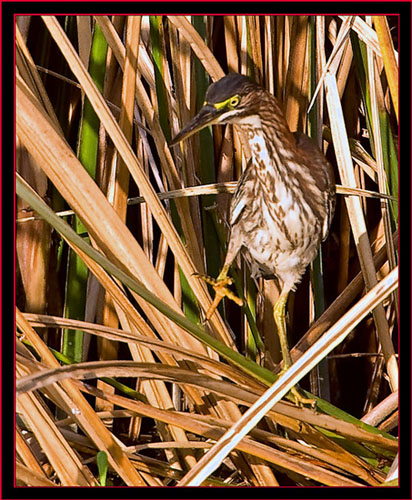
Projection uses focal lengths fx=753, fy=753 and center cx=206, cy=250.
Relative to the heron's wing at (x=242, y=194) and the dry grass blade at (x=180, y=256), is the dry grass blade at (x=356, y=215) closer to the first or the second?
the dry grass blade at (x=180, y=256)

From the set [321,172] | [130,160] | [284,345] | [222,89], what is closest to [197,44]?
[222,89]

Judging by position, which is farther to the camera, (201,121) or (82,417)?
(201,121)

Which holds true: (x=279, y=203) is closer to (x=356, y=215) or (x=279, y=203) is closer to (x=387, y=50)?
(x=356, y=215)

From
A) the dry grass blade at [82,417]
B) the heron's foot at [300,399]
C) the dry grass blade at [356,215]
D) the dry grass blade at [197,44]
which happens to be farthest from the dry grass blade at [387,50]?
the dry grass blade at [82,417]

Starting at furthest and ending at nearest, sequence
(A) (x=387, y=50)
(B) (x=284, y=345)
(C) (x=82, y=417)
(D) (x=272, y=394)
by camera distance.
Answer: (B) (x=284, y=345)
(A) (x=387, y=50)
(C) (x=82, y=417)
(D) (x=272, y=394)

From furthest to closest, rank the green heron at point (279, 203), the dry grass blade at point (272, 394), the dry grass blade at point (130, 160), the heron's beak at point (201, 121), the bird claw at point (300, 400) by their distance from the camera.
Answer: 1. the green heron at point (279, 203)
2. the bird claw at point (300, 400)
3. the heron's beak at point (201, 121)
4. the dry grass blade at point (130, 160)
5. the dry grass blade at point (272, 394)

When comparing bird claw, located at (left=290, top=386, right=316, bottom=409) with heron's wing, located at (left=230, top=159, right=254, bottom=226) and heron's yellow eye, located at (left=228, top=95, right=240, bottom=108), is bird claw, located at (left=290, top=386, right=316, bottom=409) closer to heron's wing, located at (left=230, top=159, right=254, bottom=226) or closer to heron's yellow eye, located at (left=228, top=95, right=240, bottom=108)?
heron's wing, located at (left=230, top=159, right=254, bottom=226)
